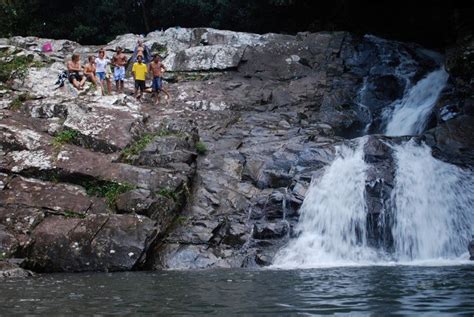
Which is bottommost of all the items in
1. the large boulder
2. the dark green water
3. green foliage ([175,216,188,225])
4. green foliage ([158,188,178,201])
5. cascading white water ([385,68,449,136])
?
the dark green water

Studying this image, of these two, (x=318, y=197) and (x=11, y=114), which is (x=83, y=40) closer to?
(x=11, y=114)

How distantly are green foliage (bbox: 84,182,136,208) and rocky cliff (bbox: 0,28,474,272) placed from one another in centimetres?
3

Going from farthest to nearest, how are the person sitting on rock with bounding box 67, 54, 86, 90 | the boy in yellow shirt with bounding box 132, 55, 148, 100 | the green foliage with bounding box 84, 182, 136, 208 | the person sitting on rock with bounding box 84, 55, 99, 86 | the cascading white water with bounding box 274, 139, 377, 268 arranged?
the person sitting on rock with bounding box 84, 55, 99, 86 → the boy in yellow shirt with bounding box 132, 55, 148, 100 → the person sitting on rock with bounding box 67, 54, 86, 90 → the green foliage with bounding box 84, 182, 136, 208 → the cascading white water with bounding box 274, 139, 377, 268

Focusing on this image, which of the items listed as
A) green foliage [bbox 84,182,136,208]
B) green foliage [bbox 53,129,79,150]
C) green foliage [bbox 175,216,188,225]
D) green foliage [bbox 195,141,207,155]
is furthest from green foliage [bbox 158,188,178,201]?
green foliage [bbox 53,129,79,150]

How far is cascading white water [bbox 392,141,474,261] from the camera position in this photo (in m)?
11.5

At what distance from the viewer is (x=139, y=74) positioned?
17500mm

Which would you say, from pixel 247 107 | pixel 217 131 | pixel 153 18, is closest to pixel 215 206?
pixel 217 131

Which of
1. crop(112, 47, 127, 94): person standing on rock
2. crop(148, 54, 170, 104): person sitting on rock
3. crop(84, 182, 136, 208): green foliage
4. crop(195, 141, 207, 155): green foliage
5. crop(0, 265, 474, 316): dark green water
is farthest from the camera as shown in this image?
crop(112, 47, 127, 94): person standing on rock

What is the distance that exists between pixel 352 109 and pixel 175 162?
807 cm

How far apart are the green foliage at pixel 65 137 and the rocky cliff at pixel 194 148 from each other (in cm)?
3

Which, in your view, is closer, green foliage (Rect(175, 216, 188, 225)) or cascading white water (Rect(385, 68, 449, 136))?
green foliage (Rect(175, 216, 188, 225))

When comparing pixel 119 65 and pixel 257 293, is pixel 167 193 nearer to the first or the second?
pixel 257 293

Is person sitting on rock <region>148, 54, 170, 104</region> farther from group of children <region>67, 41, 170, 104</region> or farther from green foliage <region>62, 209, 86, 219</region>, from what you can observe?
green foliage <region>62, 209, 86, 219</region>

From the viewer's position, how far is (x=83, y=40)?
98.5 ft
